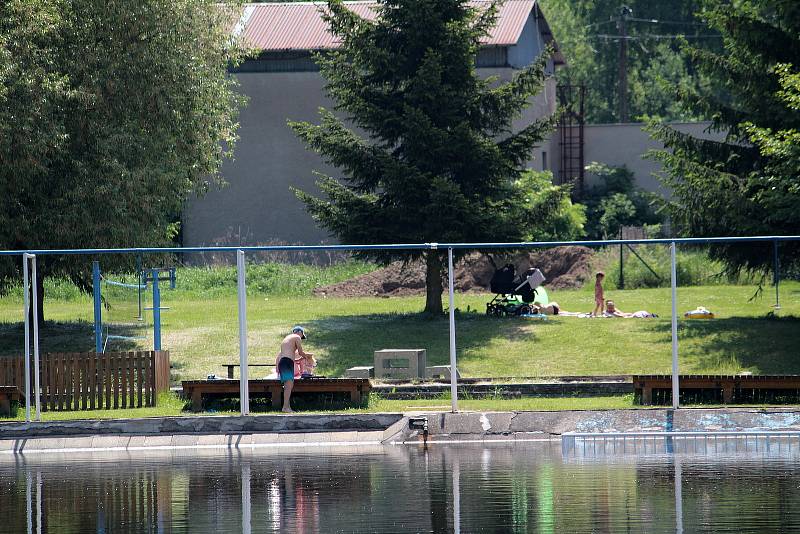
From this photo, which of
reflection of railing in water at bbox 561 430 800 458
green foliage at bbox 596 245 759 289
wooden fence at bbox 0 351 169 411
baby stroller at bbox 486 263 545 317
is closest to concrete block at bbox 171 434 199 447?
wooden fence at bbox 0 351 169 411

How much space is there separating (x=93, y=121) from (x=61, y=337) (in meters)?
5.69

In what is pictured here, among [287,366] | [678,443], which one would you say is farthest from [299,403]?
[678,443]

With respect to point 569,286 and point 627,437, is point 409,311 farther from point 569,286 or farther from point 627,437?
point 627,437

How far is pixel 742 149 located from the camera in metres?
29.4

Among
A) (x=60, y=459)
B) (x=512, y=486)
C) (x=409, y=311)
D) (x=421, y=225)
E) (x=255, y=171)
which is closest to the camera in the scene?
(x=512, y=486)

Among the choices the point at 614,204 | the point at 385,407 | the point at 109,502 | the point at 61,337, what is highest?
the point at 614,204

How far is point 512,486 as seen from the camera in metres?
14.2

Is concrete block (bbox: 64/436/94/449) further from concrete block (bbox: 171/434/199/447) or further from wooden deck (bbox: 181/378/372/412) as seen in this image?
wooden deck (bbox: 181/378/372/412)

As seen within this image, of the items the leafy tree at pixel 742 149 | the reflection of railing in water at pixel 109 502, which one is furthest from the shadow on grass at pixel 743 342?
the reflection of railing in water at pixel 109 502

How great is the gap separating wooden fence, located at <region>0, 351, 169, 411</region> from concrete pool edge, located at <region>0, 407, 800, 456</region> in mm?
1712

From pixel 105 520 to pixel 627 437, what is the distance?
813 centimetres

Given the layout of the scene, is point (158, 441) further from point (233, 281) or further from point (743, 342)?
point (233, 281)

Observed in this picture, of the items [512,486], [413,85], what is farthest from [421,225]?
[512,486]

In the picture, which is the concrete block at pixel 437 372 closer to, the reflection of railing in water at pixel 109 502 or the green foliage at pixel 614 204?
the reflection of railing in water at pixel 109 502
